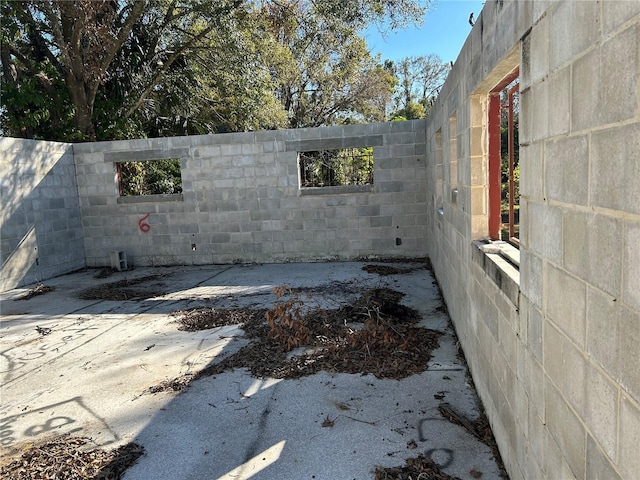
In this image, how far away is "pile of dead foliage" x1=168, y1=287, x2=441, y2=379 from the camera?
3.81 m

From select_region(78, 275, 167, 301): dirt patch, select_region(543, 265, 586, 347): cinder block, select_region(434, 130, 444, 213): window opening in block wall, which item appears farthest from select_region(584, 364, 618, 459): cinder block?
select_region(78, 275, 167, 301): dirt patch

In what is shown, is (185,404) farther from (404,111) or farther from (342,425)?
(404,111)

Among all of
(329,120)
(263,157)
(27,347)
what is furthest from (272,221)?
(329,120)

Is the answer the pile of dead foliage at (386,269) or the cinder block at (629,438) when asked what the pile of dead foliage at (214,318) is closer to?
the pile of dead foliage at (386,269)

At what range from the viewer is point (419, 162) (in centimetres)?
833

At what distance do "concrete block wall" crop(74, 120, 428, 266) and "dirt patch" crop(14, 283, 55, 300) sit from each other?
6.01 feet

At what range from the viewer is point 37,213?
8.40 m

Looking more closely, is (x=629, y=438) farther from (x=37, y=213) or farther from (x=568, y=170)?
(x=37, y=213)

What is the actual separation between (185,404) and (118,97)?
35.6ft

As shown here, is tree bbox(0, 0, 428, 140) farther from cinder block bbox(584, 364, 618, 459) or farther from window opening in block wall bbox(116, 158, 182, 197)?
cinder block bbox(584, 364, 618, 459)

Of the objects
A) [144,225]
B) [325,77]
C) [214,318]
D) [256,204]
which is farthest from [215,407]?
[325,77]

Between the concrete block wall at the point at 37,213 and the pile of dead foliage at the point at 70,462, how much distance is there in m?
6.09

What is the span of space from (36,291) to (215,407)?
19.2 feet

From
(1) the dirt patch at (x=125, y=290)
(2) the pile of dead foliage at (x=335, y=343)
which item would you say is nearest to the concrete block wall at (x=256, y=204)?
(1) the dirt patch at (x=125, y=290)
